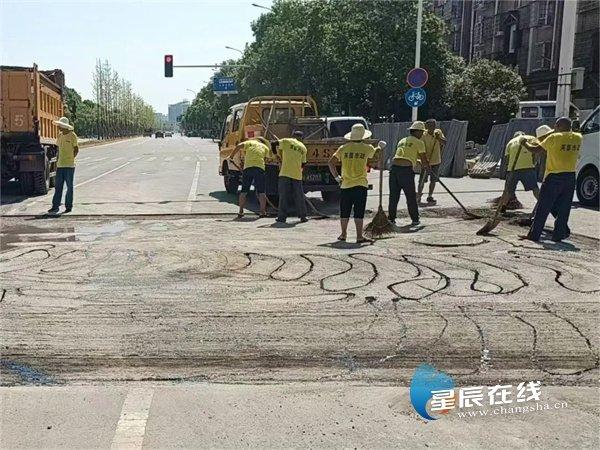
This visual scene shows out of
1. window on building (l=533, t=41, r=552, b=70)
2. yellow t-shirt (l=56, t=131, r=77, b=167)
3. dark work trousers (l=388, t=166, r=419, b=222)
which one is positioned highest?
window on building (l=533, t=41, r=552, b=70)

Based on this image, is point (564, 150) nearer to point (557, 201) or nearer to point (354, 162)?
point (557, 201)

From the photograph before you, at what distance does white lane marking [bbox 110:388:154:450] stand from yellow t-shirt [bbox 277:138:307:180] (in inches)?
286

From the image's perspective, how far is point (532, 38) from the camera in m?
46.2

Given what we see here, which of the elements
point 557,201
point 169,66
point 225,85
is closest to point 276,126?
point 557,201

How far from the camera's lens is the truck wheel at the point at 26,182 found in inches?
567

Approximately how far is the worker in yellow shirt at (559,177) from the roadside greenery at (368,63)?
25764 mm

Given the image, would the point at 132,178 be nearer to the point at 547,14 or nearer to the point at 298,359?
the point at 298,359

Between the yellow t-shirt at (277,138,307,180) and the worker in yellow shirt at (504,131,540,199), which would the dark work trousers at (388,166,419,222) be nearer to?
the yellow t-shirt at (277,138,307,180)

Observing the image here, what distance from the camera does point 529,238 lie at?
8.70 meters

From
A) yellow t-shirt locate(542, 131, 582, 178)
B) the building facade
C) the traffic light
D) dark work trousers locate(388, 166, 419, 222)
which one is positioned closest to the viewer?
yellow t-shirt locate(542, 131, 582, 178)

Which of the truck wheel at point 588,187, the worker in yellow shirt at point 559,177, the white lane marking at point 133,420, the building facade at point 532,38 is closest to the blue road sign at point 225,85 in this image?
the building facade at point 532,38

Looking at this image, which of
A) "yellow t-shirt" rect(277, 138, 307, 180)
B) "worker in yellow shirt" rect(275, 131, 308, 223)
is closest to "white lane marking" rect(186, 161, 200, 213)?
"worker in yellow shirt" rect(275, 131, 308, 223)

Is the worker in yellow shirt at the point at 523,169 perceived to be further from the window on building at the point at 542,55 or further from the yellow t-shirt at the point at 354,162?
the window on building at the point at 542,55

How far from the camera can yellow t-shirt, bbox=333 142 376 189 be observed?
867cm
